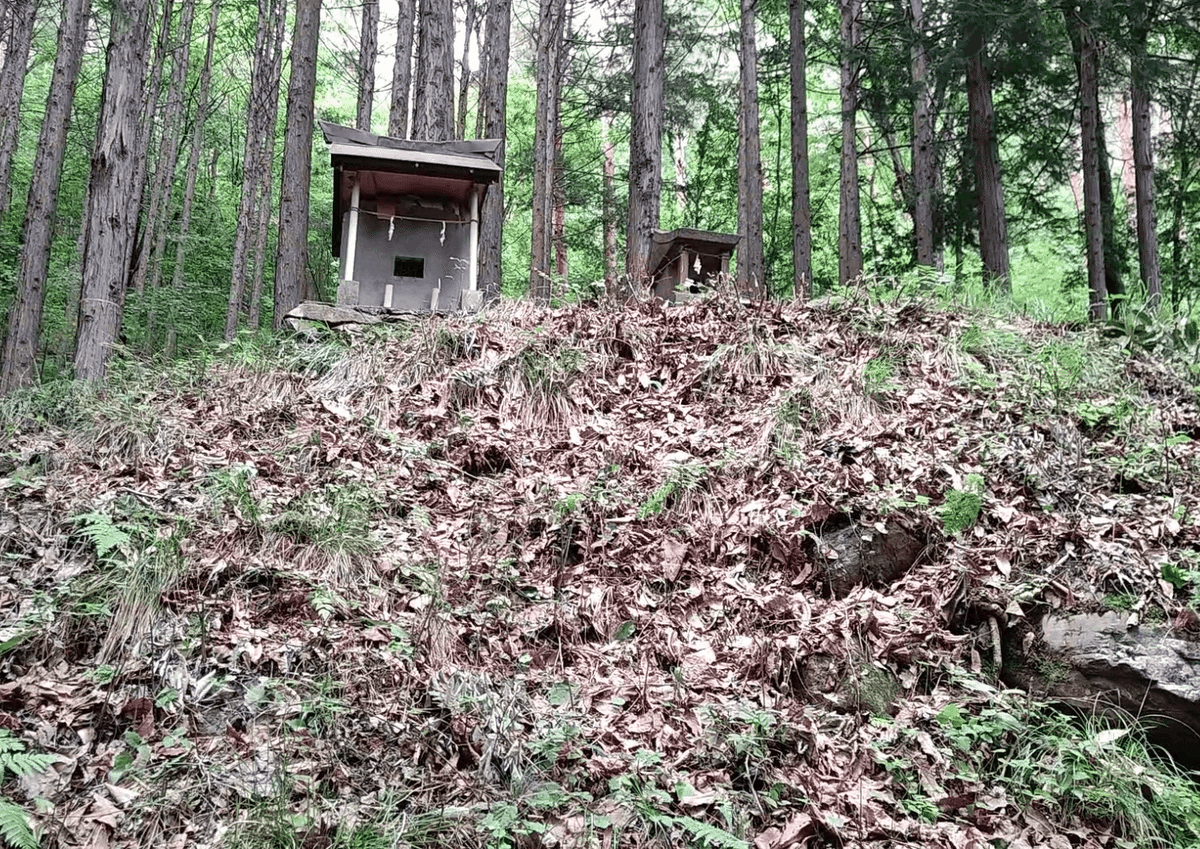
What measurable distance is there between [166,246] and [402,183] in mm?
13479

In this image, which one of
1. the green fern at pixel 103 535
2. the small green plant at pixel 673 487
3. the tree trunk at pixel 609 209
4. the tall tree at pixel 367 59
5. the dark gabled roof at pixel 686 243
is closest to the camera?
the green fern at pixel 103 535

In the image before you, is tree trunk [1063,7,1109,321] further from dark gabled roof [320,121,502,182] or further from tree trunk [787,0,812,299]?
dark gabled roof [320,121,502,182]

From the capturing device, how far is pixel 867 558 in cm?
465

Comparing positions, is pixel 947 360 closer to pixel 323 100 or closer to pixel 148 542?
pixel 148 542

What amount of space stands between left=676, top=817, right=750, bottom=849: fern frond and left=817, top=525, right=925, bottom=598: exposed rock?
5.87 ft

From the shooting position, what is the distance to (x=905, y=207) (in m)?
15.0

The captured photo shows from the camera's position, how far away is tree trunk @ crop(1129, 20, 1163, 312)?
1037 centimetres

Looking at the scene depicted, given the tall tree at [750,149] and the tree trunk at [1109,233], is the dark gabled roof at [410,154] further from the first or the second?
the tree trunk at [1109,233]

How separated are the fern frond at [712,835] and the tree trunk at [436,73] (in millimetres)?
10346

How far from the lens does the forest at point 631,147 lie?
31.4ft

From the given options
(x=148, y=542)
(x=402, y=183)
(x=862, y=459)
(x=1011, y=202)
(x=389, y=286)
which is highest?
(x=1011, y=202)

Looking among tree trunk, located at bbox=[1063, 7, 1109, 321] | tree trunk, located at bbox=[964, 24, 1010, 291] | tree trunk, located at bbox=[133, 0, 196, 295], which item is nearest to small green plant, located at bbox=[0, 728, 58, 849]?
tree trunk, located at bbox=[964, 24, 1010, 291]

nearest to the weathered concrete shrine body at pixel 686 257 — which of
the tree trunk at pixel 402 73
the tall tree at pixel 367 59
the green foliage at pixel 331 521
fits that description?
the green foliage at pixel 331 521

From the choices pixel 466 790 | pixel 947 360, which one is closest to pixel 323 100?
pixel 947 360
